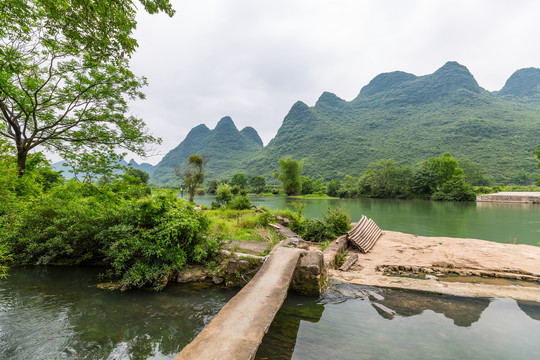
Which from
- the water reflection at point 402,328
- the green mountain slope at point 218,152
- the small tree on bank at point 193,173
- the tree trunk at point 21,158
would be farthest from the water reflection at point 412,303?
the green mountain slope at point 218,152

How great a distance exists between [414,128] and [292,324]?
115 meters

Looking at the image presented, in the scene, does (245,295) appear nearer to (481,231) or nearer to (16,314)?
(16,314)

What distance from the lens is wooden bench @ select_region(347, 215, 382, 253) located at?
7.92 metres

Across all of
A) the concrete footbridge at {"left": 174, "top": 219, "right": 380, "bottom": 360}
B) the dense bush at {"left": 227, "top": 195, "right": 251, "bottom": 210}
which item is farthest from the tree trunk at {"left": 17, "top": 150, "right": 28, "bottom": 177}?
the dense bush at {"left": 227, "top": 195, "right": 251, "bottom": 210}

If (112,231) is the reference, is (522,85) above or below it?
above

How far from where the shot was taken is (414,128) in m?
97.1

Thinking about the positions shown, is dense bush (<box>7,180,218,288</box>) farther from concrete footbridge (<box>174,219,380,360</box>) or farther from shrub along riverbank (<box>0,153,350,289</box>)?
concrete footbridge (<box>174,219,380,360</box>)

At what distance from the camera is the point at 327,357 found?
9.16ft

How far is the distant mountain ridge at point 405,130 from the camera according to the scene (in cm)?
7088

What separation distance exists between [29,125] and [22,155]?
4.57ft

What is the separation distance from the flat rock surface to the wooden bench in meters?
0.25

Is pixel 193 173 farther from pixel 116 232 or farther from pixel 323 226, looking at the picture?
pixel 116 232

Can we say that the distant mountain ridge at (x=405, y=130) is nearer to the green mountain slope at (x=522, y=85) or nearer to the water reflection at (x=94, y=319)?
the green mountain slope at (x=522, y=85)

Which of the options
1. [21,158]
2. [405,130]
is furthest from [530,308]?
[405,130]
